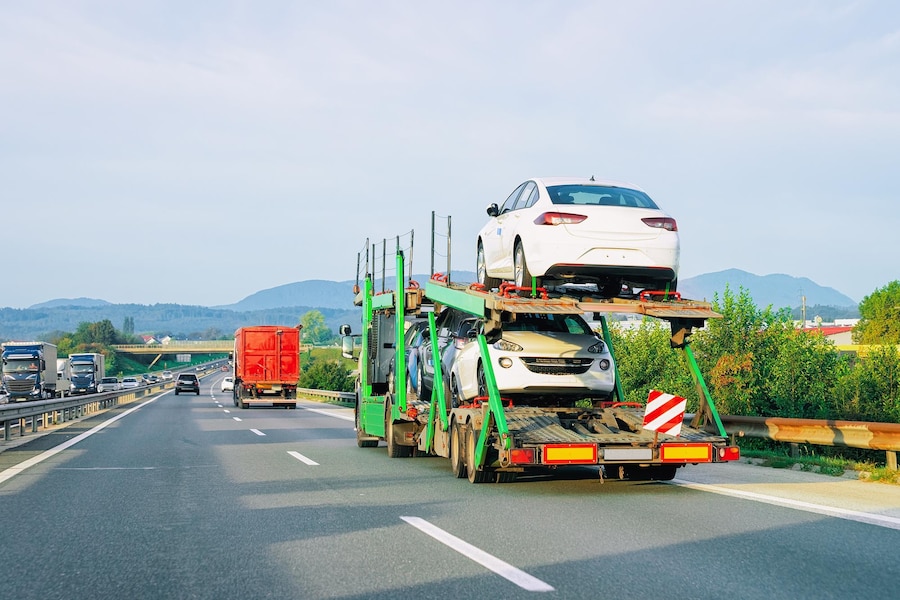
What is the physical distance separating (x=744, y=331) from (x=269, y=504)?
46.7ft

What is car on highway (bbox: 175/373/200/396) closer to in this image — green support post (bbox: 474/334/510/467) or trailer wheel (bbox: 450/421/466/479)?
trailer wheel (bbox: 450/421/466/479)

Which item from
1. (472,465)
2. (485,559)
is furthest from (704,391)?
(485,559)

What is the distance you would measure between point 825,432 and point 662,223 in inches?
165

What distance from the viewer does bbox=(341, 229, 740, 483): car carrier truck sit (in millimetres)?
9578

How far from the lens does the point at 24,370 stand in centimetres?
4697

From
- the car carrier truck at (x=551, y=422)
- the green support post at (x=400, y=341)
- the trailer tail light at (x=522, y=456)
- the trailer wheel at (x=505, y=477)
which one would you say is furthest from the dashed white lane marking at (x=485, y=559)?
the green support post at (x=400, y=341)

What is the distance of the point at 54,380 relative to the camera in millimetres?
50375

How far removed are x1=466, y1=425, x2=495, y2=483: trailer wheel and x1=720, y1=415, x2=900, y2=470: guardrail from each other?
4740 mm

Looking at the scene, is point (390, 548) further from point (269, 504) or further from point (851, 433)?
point (851, 433)

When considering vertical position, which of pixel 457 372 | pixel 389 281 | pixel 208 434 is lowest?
pixel 208 434

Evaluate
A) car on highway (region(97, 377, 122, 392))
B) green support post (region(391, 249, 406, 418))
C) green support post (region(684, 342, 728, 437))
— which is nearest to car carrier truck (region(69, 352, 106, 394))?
car on highway (region(97, 377, 122, 392))

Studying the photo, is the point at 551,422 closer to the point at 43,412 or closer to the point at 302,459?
the point at 302,459

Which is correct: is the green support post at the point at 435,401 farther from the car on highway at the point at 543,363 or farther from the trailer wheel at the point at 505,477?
the trailer wheel at the point at 505,477

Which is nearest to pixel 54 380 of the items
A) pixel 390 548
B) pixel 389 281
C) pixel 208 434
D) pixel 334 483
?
pixel 208 434
